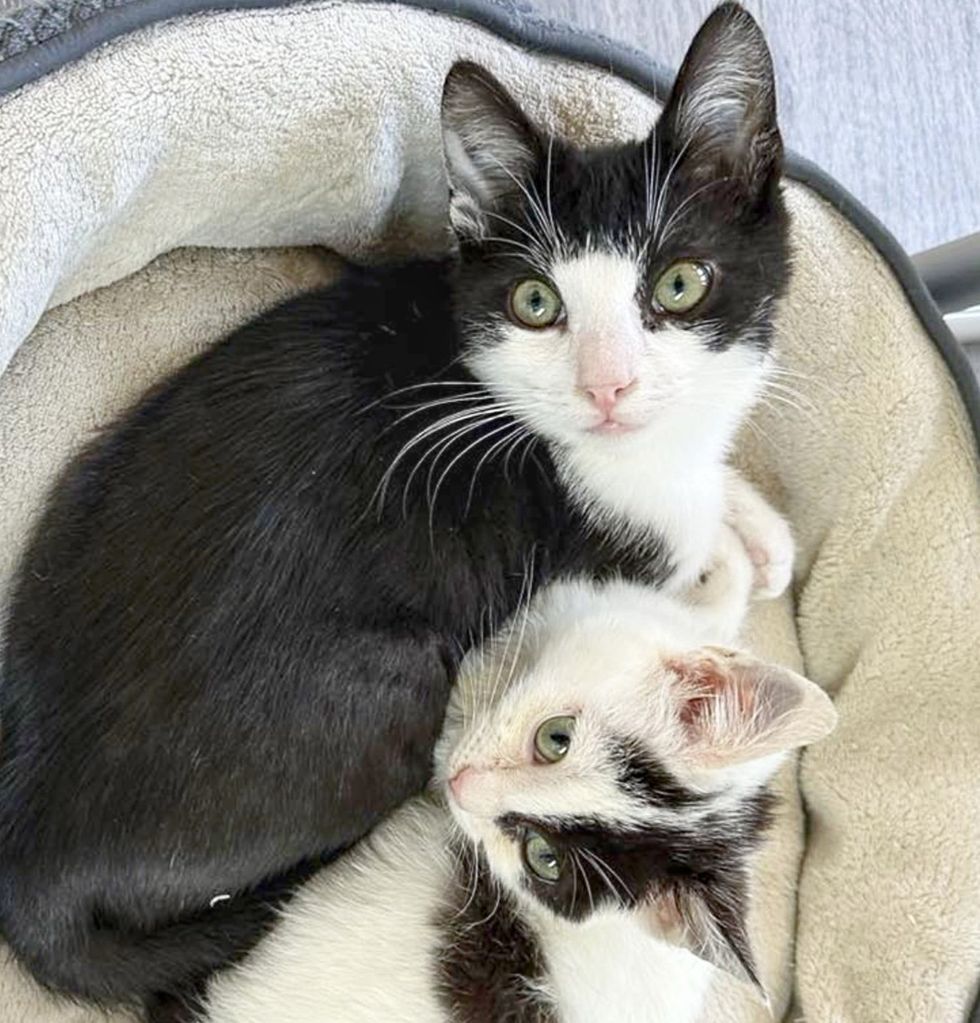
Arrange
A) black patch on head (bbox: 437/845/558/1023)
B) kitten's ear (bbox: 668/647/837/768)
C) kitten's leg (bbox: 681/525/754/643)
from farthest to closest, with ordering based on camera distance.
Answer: kitten's leg (bbox: 681/525/754/643)
black patch on head (bbox: 437/845/558/1023)
kitten's ear (bbox: 668/647/837/768)

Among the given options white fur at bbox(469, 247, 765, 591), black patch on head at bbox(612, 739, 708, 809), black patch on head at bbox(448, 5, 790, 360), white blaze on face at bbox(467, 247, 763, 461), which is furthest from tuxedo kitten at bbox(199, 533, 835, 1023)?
black patch on head at bbox(448, 5, 790, 360)

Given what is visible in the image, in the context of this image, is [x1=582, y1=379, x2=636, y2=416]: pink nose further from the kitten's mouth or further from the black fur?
the black fur

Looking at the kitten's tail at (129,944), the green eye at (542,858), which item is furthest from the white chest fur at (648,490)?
the kitten's tail at (129,944)

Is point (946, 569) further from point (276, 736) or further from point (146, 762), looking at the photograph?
point (146, 762)

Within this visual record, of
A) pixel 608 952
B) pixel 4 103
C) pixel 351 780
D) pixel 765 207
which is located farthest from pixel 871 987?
pixel 4 103

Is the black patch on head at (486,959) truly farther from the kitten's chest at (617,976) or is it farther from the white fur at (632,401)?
the white fur at (632,401)

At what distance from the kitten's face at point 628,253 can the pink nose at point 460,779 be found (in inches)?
14.0

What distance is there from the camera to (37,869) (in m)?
1.32

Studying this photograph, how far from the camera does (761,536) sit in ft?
5.43

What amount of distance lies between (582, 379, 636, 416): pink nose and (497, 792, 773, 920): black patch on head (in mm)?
401

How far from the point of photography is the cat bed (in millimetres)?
1382

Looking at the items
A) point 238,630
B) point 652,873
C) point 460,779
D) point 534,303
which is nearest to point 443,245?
point 534,303

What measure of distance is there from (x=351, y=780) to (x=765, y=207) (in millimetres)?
738

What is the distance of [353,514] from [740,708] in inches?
17.4
